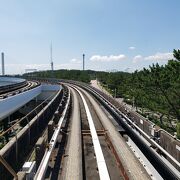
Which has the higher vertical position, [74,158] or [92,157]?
[74,158]

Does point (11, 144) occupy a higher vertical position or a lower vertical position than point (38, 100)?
higher

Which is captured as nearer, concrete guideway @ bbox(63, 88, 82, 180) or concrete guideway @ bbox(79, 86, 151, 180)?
concrete guideway @ bbox(63, 88, 82, 180)

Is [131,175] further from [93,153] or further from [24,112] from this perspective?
[24,112]

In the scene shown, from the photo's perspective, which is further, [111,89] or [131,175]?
[111,89]

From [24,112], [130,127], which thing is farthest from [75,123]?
[24,112]

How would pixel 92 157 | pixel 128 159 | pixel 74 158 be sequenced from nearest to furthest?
pixel 74 158 < pixel 128 159 < pixel 92 157

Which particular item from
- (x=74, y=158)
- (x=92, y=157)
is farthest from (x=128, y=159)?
(x=74, y=158)

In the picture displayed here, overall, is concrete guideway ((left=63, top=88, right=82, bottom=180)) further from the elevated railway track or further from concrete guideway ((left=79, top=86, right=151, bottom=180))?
concrete guideway ((left=79, top=86, right=151, bottom=180))

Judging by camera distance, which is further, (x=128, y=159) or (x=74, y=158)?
(x=128, y=159)

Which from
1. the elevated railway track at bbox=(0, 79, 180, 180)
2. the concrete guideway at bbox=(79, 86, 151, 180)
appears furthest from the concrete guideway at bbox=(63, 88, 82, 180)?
the concrete guideway at bbox=(79, 86, 151, 180)

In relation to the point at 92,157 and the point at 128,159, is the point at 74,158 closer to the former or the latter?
the point at 92,157

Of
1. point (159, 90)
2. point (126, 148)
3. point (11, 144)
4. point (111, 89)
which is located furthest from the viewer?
point (111, 89)
